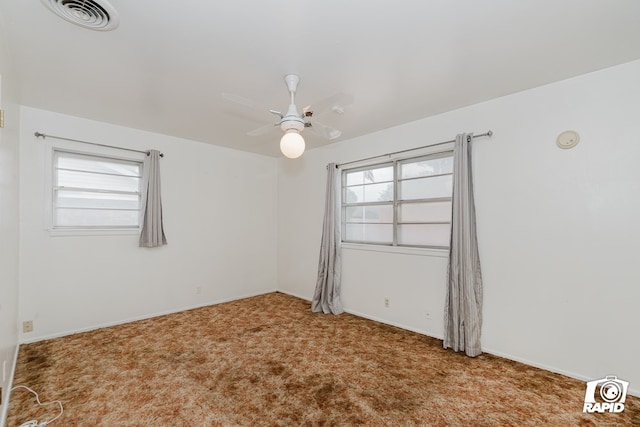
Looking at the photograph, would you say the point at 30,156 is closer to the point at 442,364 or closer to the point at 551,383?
the point at 442,364

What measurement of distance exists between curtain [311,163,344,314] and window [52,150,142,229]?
8.73 ft

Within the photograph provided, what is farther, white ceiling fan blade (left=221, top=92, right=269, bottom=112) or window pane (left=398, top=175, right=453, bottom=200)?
window pane (left=398, top=175, right=453, bottom=200)

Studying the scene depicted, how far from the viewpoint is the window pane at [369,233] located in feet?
12.7

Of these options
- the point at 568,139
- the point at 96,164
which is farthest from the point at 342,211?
the point at 96,164

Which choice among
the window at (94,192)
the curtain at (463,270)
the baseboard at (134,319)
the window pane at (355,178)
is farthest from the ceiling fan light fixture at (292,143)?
the baseboard at (134,319)

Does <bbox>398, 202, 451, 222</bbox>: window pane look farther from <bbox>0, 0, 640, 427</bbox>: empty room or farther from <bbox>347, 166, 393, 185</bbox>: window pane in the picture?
<bbox>347, 166, 393, 185</bbox>: window pane

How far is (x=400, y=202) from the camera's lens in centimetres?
371

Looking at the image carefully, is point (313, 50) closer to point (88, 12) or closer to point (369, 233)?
point (88, 12)

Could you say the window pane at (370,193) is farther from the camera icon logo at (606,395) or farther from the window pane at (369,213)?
the camera icon logo at (606,395)

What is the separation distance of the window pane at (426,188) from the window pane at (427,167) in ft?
0.23

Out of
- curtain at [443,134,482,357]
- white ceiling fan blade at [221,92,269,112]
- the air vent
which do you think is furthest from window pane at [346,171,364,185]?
the air vent

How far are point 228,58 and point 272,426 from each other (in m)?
2.62

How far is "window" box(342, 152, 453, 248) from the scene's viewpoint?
11.0 ft

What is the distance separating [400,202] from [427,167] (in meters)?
0.55
